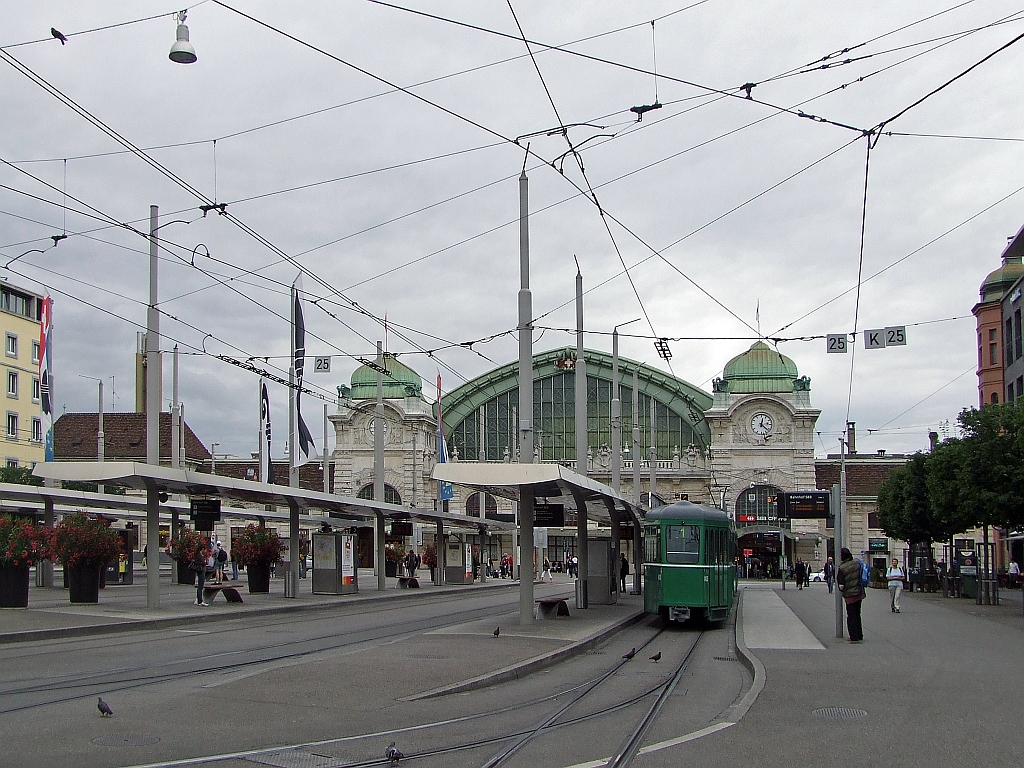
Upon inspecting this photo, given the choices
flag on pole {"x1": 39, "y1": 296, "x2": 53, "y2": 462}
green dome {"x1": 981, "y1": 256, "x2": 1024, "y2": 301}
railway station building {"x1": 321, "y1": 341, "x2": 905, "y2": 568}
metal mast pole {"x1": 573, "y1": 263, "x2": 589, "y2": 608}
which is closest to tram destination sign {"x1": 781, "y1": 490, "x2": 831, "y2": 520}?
metal mast pole {"x1": 573, "y1": 263, "x2": 589, "y2": 608}

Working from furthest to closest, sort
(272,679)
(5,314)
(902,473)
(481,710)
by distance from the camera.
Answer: (5,314)
(902,473)
(272,679)
(481,710)

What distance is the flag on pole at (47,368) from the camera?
1353 inches

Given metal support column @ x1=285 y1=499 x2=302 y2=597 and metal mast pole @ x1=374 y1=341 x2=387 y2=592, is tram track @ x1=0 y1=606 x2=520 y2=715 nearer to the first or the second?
metal support column @ x1=285 y1=499 x2=302 y2=597

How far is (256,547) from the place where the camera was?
3306cm

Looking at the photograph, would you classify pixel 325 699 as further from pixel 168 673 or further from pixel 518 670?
pixel 518 670

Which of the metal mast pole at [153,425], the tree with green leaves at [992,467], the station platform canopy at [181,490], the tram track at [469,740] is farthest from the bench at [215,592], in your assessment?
the tree with green leaves at [992,467]

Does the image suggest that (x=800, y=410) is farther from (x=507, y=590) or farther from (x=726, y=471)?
(x=507, y=590)

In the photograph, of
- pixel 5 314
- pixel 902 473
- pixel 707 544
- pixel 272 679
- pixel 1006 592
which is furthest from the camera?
pixel 5 314

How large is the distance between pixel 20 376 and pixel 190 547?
51578mm

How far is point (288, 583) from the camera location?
32906 millimetres

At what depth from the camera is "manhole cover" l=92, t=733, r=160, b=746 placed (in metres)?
9.48

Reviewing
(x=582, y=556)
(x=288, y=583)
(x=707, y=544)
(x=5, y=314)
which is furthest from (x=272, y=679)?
(x=5, y=314)

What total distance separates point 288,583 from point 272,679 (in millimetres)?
19719

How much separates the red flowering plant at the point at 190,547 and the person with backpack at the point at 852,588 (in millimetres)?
16656
